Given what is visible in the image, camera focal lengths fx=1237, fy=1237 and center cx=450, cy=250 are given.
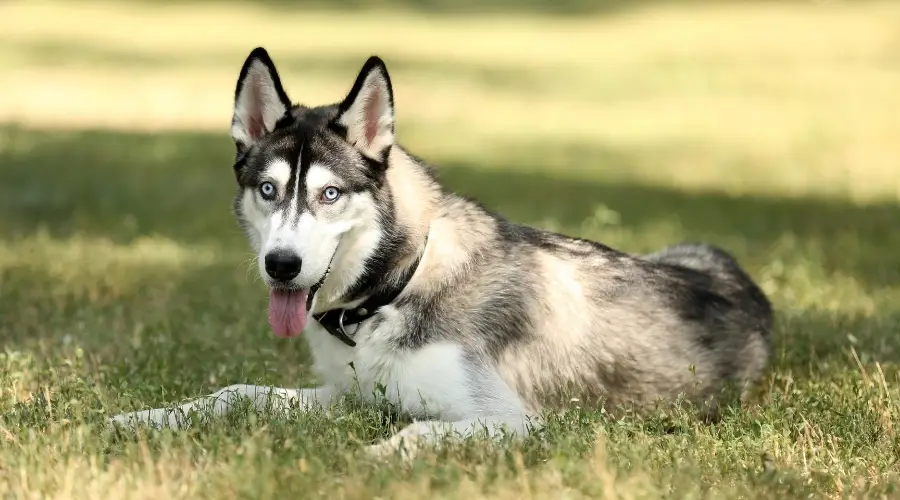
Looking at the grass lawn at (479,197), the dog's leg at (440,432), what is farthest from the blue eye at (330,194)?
the dog's leg at (440,432)

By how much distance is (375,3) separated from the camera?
41531 millimetres

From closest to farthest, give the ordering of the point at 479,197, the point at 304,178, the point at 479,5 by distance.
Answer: the point at 304,178
the point at 479,197
the point at 479,5

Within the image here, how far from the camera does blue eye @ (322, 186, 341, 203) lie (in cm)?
580

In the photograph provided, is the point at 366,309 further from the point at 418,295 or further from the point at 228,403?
the point at 228,403

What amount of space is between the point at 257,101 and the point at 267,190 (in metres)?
0.56

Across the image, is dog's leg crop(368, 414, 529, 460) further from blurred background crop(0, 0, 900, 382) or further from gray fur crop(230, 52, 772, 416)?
blurred background crop(0, 0, 900, 382)

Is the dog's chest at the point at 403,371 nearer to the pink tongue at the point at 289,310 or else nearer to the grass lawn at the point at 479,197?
the grass lawn at the point at 479,197

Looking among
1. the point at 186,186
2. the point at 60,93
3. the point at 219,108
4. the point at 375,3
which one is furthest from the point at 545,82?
the point at 375,3

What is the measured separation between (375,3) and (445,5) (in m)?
2.35

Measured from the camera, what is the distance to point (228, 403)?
5984 millimetres

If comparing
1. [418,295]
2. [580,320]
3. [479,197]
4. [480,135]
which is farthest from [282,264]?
[480,135]

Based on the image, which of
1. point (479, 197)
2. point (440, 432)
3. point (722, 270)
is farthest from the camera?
point (479, 197)

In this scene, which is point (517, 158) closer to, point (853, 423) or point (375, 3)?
point (853, 423)

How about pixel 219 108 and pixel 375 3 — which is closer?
pixel 219 108
